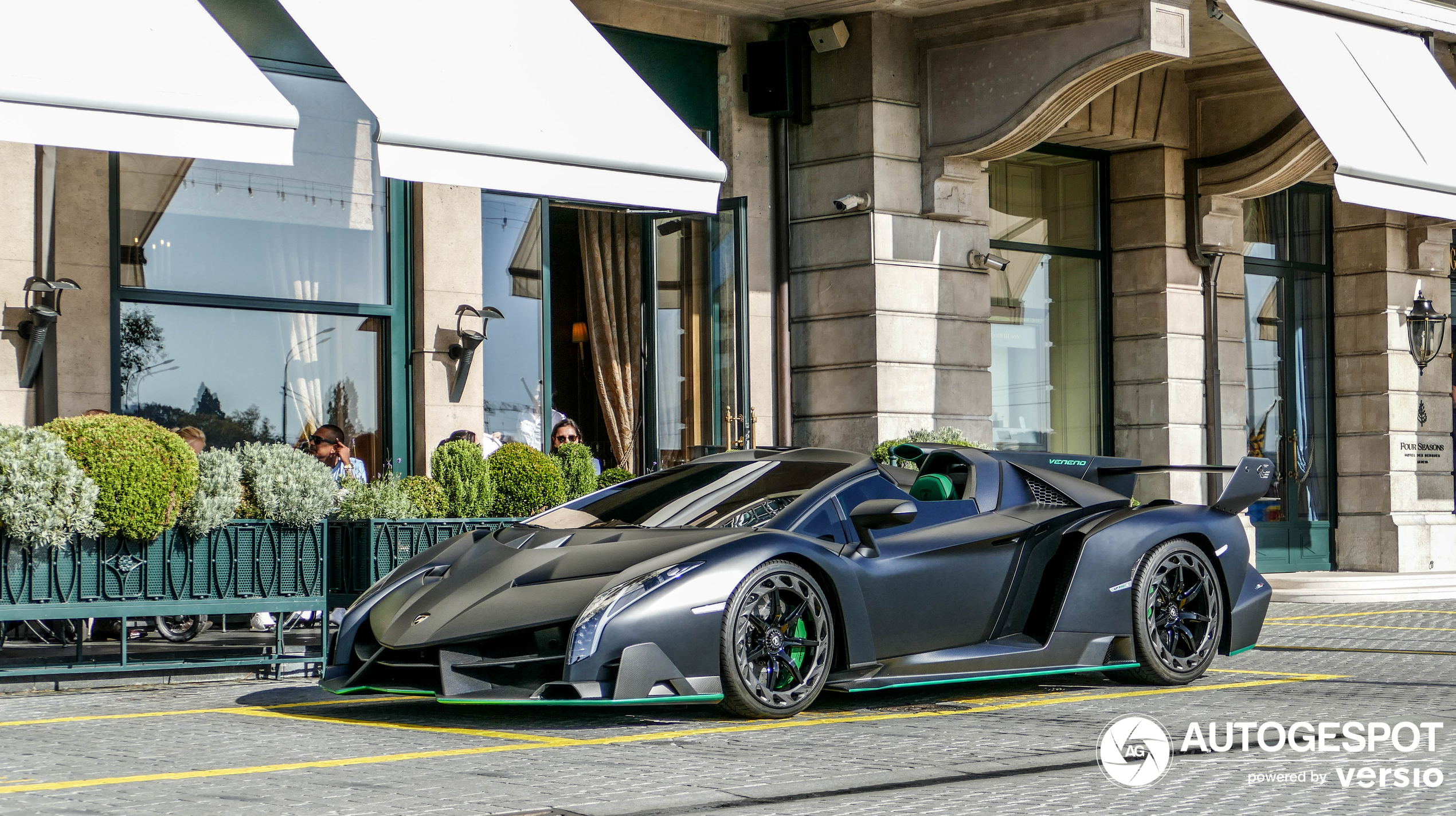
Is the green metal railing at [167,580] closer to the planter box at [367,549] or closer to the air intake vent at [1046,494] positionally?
the planter box at [367,549]

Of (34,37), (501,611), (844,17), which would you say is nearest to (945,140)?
(844,17)

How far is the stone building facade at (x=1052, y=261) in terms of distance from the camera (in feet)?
47.4

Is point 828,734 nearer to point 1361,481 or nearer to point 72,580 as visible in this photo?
point 72,580

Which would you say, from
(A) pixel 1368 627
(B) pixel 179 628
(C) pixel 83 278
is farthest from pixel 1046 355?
(C) pixel 83 278

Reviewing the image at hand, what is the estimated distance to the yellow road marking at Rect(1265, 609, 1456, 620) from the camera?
46.2 ft

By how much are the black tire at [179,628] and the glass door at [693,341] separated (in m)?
4.85

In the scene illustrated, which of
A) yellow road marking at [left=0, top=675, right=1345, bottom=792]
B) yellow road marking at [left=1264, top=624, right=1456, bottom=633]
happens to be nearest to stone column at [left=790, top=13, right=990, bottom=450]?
yellow road marking at [left=1264, top=624, right=1456, bottom=633]

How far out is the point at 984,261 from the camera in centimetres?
1619

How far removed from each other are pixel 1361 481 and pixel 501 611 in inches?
645

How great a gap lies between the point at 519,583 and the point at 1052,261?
1243 centimetres

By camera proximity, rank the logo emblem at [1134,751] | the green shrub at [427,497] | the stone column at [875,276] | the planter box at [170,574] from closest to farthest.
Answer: the logo emblem at [1134,751]
the planter box at [170,574]
the green shrub at [427,497]
the stone column at [875,276]

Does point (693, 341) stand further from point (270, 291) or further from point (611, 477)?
point (270, 291)

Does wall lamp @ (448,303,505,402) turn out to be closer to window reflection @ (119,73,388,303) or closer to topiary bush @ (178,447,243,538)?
window reflection @ (119,73,388,303)

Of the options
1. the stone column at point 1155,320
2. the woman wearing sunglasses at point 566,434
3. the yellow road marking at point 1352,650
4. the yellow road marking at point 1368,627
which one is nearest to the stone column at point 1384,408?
the stone column at point 1155,320
